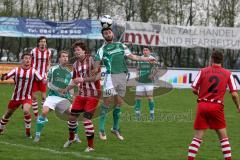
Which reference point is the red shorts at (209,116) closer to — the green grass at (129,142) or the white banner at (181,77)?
the green grass at (129,142)

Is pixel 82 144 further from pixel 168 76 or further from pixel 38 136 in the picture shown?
pixel 168 76

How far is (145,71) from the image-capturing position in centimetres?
1764

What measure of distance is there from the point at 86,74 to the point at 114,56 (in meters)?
1.47

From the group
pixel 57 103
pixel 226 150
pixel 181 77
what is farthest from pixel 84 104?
pixel 181 77

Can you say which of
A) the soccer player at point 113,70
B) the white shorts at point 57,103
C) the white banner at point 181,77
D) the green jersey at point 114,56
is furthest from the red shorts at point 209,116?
the white banner at point 181,77

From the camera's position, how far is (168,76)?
31.8 metres

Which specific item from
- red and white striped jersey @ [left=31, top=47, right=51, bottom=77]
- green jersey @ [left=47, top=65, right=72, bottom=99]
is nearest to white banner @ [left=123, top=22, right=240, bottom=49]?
red and white striped jersey @ [left=31, top=47, right=51, bottom=77]

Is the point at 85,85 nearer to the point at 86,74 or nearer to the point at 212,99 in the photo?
the point at 86,74

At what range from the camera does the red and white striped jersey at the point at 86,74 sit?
10609mm

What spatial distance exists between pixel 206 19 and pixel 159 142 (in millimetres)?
41486

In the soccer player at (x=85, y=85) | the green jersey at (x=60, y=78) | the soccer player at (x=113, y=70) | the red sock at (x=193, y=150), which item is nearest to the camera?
the red sock at (x=193, y=150)

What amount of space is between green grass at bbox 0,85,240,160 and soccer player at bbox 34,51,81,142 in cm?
45

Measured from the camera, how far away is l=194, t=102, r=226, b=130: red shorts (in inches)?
346

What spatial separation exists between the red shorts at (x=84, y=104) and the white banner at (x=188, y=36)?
77.6 feet
